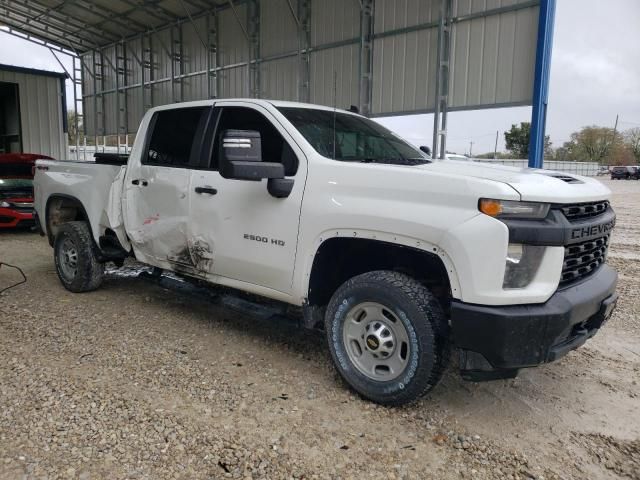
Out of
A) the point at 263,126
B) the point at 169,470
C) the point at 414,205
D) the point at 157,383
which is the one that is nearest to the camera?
the point at 169,470

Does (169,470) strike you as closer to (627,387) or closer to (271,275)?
(271,275)

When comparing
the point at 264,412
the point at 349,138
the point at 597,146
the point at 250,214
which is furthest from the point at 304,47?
the point at 597,146

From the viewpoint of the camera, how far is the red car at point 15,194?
9.69 meters

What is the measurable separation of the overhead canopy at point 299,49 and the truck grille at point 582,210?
7.34 ft

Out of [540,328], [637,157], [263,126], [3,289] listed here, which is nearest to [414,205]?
[540,328]

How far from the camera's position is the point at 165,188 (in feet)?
14.5

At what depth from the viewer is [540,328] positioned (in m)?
2.71

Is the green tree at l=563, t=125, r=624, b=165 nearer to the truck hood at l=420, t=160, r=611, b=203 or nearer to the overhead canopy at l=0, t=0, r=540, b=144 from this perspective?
the overhead canopy at l=0, t=0, r=540, b=144

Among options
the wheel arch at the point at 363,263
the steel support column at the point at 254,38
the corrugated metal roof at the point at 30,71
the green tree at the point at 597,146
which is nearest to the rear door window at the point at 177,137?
Result: the wheel arch at the point at 363,263

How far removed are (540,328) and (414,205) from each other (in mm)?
931

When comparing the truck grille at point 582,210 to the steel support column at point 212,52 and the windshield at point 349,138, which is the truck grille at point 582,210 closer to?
the windshield at point 349,138

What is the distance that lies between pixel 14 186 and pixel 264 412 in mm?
8948

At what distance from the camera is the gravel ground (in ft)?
8.69

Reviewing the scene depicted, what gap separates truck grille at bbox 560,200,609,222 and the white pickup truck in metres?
0.01
